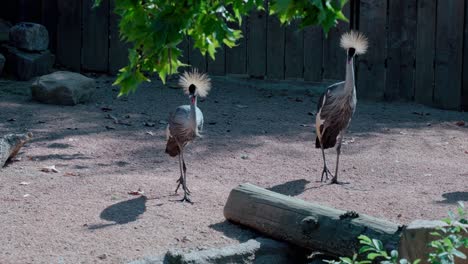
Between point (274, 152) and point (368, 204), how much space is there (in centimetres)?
200

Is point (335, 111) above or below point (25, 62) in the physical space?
below

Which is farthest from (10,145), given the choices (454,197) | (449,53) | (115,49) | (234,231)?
(449,53)

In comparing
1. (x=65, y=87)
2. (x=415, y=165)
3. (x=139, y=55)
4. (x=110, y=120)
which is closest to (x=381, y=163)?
(x=415, y=165)

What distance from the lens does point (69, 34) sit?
12.3 meters

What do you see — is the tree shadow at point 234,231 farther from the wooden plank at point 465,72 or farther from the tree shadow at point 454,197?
the wooden plank at point 465,72

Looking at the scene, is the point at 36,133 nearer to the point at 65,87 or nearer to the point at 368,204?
the point at 65,87

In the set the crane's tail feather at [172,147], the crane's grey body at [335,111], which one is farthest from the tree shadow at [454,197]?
the crane's tail feather at [172,147]

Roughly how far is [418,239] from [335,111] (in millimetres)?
3435

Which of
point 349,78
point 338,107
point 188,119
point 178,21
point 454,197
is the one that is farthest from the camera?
point 338,107

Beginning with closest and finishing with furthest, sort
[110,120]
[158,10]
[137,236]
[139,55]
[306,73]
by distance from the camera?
1. [158,10]
2. [139,55]
3. [137,236]
4. [110,120]
5. [306,73]

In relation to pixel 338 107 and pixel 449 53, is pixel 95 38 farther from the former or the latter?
pixel 338 107

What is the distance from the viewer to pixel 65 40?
40.4 ft

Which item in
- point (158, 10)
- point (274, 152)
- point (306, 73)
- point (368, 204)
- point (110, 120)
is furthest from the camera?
point (306, 73)

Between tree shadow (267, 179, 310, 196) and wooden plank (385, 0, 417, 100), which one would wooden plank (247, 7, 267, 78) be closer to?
wooden plank (385, 0, 417, 100)
